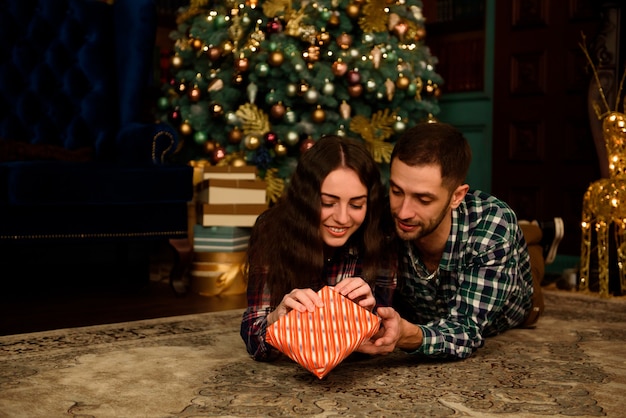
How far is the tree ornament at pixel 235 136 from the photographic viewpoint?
13.1 feet

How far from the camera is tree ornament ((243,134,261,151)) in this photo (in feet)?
12.9

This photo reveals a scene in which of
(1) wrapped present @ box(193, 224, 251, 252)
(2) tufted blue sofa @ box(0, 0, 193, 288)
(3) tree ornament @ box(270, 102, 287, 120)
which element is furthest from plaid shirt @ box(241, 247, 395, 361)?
(3) tree ornament @ box(270, 102, 287, 120)

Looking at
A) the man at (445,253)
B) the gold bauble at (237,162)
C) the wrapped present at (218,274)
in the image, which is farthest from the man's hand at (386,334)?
the gold bauble at (237,162)

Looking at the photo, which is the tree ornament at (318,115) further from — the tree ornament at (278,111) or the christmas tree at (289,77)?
the tree ornament at (278,111)

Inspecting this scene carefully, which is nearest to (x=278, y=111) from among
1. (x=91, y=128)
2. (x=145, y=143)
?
(x=145, y=143)

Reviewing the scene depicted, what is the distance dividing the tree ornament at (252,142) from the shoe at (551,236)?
144 cm

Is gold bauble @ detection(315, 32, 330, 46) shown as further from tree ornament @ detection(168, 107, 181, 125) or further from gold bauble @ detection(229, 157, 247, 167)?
tree ornament @ detection(168, 107, 181, 125)

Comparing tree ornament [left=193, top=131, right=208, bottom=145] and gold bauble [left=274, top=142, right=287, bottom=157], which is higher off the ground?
tree ornament [left=193, top=131, right=208, bottom=145]

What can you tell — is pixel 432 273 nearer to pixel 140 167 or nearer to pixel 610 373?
pixel 610 373

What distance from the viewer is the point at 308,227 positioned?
1.86m

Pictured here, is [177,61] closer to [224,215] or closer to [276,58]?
[276,58]

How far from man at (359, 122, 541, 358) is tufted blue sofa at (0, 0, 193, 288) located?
50.0 inches

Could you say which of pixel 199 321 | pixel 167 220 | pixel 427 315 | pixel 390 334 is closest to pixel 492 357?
pixel 427 315

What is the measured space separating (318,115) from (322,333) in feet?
7.96
